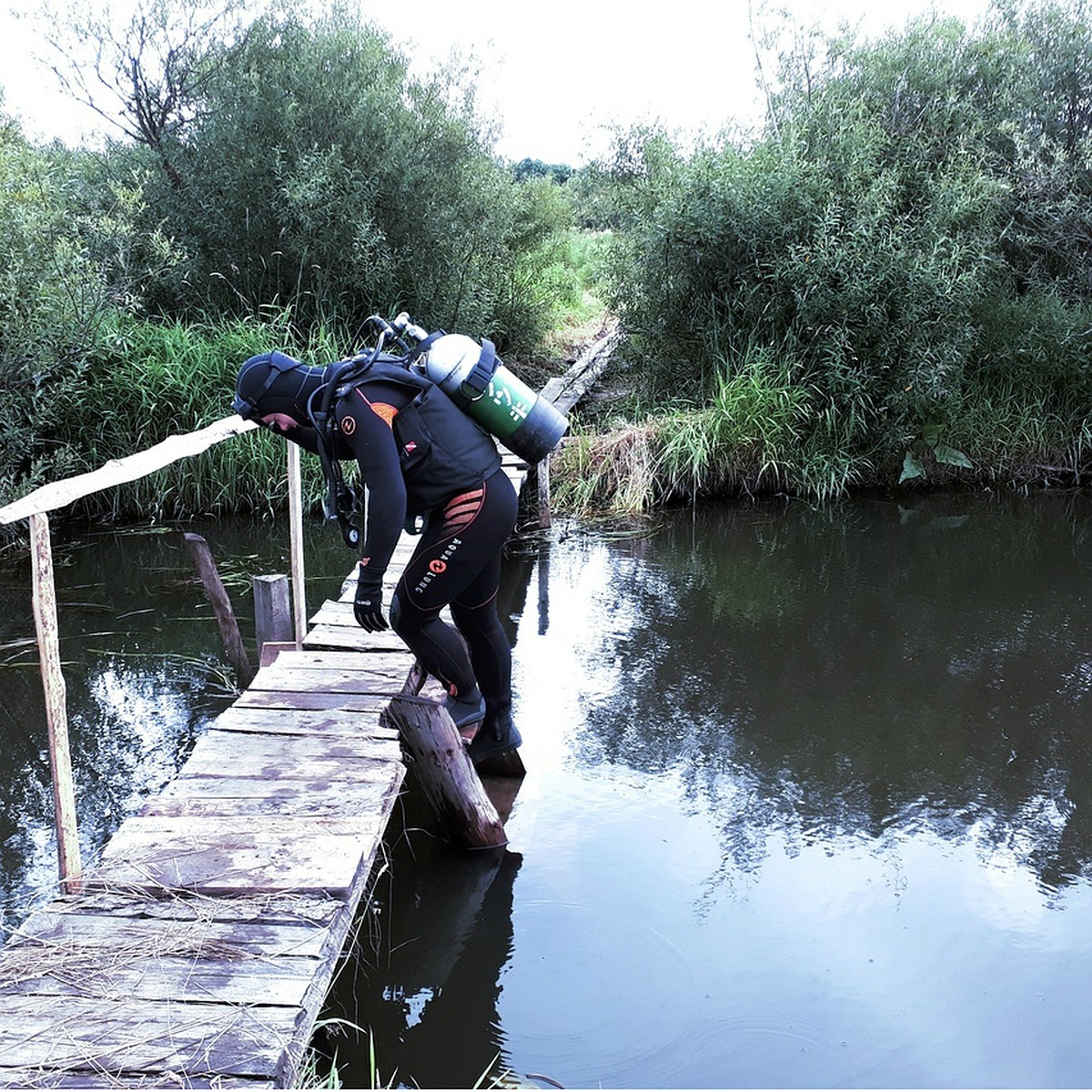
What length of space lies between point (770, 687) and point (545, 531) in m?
4.05

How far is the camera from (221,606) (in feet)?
18.5

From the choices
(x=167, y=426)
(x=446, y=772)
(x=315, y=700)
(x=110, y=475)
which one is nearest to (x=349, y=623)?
(x=315, y=700)

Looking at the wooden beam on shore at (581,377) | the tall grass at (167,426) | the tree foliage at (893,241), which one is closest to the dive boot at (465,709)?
the tall grass at (167,426)

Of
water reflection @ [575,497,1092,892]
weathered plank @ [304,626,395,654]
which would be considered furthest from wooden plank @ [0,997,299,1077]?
weathered plank @ [304,626,395,654]

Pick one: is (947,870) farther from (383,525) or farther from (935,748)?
(383,525)

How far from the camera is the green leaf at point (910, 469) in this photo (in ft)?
35.5

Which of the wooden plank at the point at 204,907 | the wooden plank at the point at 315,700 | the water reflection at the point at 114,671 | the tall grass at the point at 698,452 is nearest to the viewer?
the wooden plank at the point at 204,907

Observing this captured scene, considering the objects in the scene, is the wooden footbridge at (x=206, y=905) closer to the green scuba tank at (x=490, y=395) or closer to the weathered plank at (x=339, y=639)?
the weathered plank at (x=339, y=639)

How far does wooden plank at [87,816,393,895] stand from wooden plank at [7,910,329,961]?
5.8 inches

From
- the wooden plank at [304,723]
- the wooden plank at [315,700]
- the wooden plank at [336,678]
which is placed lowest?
the wooden plank at [304,723]

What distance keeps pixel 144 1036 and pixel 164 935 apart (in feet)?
1.37

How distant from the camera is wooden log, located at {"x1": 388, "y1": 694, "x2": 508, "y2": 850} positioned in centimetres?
416

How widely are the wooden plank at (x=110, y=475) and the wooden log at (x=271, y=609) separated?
98 centimetres

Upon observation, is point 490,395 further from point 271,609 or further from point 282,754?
point 271,609
